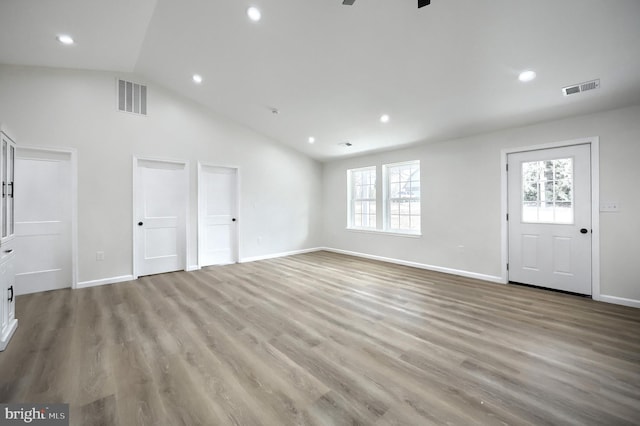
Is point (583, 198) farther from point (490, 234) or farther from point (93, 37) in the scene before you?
point (93, 37)

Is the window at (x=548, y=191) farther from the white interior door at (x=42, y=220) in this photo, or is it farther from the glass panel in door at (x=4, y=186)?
the white interior door at (x=42, y=220)

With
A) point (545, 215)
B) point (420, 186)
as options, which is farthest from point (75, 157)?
point (545, 215)

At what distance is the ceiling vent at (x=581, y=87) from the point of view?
2.87 meters

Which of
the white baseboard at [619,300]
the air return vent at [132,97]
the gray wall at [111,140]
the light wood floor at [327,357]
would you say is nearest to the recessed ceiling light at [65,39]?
the gray wall at [111,140]

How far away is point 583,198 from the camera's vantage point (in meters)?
3.52

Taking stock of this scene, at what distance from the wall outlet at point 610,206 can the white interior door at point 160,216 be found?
6.50m

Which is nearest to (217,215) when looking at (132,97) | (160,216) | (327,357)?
(160,216)

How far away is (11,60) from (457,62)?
5.73m

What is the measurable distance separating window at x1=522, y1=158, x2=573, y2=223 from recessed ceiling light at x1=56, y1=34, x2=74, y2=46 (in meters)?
6.50

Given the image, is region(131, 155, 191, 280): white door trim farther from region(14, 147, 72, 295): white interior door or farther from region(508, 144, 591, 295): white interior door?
region(508, 144, 591, 295): white interior door

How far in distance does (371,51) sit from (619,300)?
4.40 m

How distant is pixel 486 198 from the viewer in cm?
432

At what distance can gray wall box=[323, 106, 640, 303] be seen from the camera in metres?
3.22

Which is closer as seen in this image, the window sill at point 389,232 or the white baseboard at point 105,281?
the white baseboard at point 105,281
